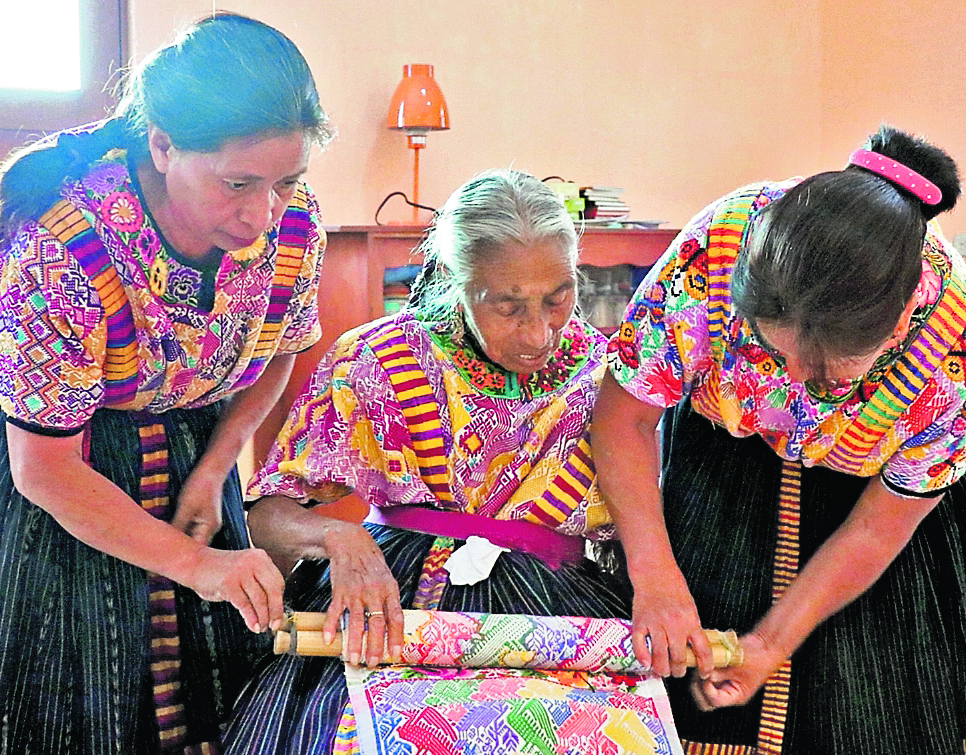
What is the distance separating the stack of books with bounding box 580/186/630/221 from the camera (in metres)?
3.93

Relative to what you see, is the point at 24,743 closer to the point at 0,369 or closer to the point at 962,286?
the point at 0,369

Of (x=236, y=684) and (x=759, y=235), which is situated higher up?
(x=759, y=235)

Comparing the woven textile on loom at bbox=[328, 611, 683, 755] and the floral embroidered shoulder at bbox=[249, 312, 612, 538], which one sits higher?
the floral embroidered shoulder at bbox=[249, 312, 612, 538]

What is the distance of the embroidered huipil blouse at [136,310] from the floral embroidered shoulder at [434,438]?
134 mm

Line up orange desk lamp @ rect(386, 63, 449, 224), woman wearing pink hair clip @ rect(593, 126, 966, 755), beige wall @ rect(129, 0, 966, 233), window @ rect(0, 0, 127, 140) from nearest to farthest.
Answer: woman wearing pink hair clip @ rect(593, 126, 966, 755) → window @ rect(0, 0, 127, 140) → orange desk lamp @ rect(386, 63, 449, 224) → beige wall @ rect(129, 0, 966, 233)

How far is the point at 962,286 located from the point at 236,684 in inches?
46.5

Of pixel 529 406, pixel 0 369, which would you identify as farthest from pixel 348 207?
pixel 0 369

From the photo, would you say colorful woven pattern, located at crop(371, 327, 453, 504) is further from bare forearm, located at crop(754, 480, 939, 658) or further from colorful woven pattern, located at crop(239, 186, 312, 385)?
bare forearm, located at crop(754, 480, 939, 658)

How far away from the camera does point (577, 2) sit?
4293mm

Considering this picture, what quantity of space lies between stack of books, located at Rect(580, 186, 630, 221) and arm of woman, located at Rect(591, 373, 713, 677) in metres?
2.33

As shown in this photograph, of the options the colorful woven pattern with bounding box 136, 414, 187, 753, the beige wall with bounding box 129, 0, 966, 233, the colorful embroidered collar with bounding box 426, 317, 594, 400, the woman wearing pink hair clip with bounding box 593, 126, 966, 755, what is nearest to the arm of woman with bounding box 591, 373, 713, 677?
the woman wearing pink hair clip with bounding box 593, 126, 966, 755

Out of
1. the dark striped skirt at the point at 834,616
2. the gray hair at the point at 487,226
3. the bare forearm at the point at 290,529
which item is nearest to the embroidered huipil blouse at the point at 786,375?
the dark striped skirt at the point at 834,616

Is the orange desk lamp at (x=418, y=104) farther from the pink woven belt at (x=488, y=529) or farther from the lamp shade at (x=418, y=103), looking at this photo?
the pink woven belt at (x=488, y=529)

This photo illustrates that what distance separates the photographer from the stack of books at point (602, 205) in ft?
12.9
